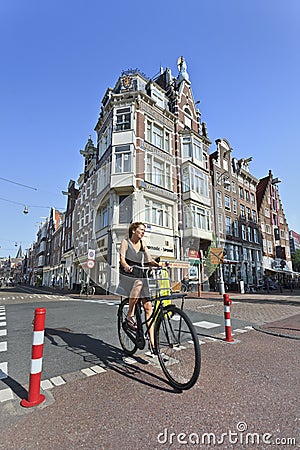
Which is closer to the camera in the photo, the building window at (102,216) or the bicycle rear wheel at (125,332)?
the bicycle rear wheel at (125,332)

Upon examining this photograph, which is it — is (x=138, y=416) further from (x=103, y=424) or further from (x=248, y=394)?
(x=248, y=394)

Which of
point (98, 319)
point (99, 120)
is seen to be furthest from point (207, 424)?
point (99, 120)

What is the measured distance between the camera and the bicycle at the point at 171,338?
254 centimetres

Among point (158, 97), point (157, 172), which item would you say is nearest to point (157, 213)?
point (157, 172)

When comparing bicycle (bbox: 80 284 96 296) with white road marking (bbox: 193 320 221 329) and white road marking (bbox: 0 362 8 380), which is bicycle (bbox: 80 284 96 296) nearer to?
white road marking (bbox: 193 320 221 329)

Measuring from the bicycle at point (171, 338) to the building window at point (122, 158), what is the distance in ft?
48.1

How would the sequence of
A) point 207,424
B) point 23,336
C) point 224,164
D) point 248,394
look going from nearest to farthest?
point 207,424 < point 248,394 < point 23,336 < point 224,164

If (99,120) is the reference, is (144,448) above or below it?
below

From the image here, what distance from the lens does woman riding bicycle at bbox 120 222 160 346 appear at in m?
3.34

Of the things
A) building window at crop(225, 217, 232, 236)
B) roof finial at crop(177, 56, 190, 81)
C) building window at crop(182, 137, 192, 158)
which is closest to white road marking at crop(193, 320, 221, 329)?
building window at crop(182, 137, 192, 158)

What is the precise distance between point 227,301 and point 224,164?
2950cm

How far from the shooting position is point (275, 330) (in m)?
5.63

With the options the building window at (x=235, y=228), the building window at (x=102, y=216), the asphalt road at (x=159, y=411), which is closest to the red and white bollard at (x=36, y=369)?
the asphalt road at (x=159, y=411)

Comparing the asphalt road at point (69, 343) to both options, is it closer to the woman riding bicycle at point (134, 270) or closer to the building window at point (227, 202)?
the woman riding bicycle at point (134, 270)
